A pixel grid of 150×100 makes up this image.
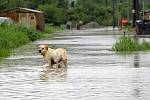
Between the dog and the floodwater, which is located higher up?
the dog

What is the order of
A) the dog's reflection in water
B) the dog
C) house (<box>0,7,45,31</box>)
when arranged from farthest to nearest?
house (<box>0,7,45,31</box>) → the dog → the dog's reflection in water

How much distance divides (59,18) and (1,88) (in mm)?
103707

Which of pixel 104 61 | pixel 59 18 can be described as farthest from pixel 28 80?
pixel 59 18

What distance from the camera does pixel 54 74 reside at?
60.1 feet

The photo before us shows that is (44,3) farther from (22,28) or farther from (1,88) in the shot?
(1,88)

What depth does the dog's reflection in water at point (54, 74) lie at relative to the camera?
16953 millimetres

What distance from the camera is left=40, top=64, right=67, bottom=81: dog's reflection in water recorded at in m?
17.0

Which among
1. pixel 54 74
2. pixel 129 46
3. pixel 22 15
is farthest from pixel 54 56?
pixel 22 15

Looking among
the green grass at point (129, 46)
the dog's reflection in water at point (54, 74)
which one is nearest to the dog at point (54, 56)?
the dog's reflection in water at point (54, 74)

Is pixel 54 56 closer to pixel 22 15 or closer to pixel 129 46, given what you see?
pixel 129 46

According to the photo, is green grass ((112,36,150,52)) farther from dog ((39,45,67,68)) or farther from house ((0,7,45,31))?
house ((0,7,45,31))

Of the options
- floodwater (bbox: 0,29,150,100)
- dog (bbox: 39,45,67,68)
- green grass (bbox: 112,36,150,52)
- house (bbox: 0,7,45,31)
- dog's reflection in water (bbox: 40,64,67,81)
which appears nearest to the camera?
floodwater (bbox: 0,29,150,100)

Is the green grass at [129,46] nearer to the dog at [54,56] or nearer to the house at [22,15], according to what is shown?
the dog at [54,56]

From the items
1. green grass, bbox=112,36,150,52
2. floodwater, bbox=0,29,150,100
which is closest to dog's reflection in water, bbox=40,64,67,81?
floodwater, bbox=0,29,150,100
